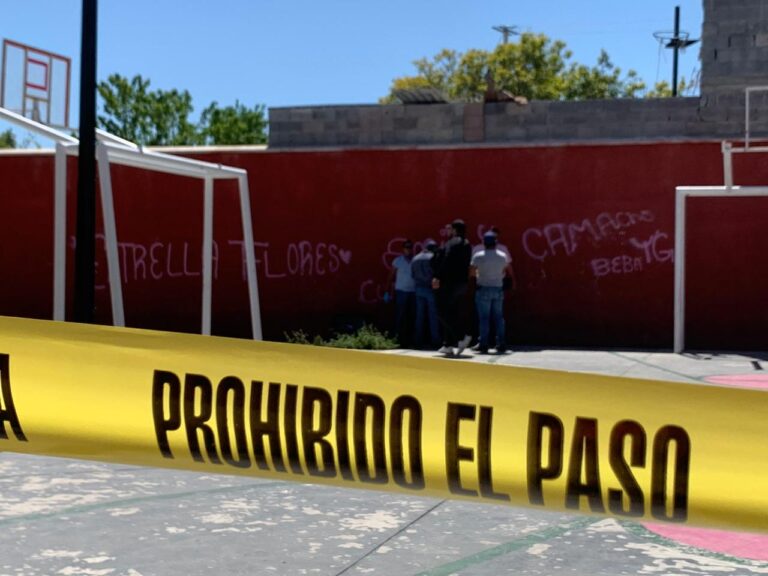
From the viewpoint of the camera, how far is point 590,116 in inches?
725

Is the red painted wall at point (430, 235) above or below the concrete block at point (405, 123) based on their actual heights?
below

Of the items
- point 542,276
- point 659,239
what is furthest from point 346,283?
point 659,239

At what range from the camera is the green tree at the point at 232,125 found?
213 feet

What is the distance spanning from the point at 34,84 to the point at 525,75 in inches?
1996

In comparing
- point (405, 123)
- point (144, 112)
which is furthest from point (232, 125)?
point (405, 123)

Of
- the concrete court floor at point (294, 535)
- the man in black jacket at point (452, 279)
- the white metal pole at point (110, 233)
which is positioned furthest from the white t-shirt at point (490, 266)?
the concrete court floor at point (294, 535)

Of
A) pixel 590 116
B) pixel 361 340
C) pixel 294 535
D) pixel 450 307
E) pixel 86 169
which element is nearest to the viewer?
pixel 294 535

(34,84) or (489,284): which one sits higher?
(34,84)

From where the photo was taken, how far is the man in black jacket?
14750 millimetres

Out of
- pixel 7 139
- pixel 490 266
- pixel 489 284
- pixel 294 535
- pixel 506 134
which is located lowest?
pixel 294 535

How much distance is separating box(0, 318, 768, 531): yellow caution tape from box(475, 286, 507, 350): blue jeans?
35.8ft

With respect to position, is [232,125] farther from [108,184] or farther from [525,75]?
[108,184]

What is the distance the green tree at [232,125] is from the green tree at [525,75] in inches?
311

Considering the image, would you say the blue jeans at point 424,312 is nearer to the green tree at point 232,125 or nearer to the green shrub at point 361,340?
the green shrub at point 361,340
